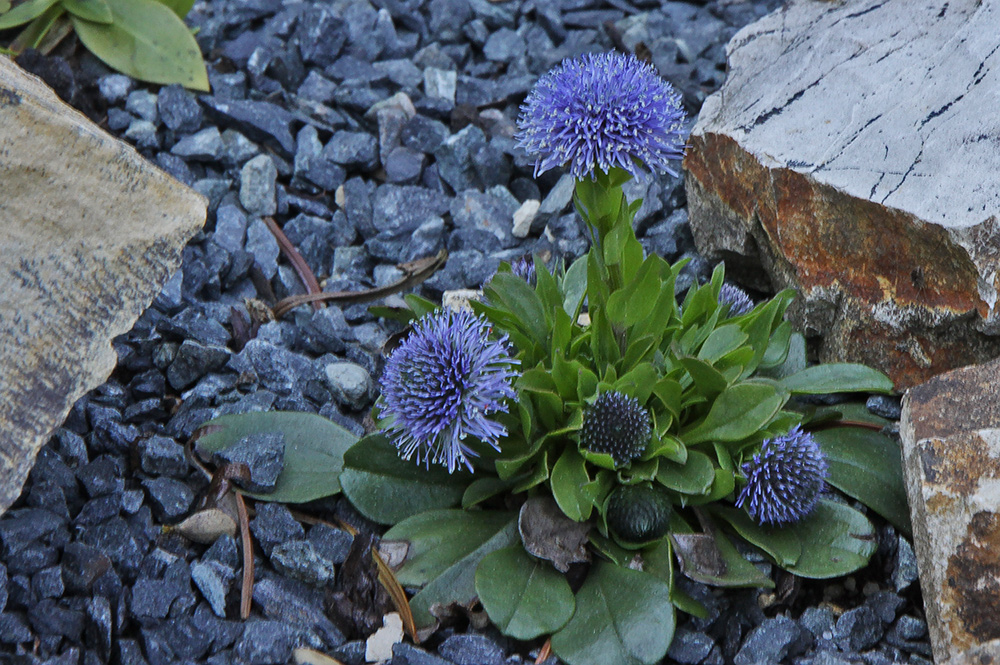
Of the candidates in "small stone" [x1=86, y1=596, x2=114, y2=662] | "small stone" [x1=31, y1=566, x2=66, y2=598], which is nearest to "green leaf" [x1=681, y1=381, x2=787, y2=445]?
"small stone" [x1=86, y1=596, x2=114, y2=662]

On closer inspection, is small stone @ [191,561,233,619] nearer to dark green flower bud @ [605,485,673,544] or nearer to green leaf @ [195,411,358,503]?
green leaf @ [195,411,358,503]

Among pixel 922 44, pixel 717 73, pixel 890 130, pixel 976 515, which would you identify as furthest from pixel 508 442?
pixel 717 73

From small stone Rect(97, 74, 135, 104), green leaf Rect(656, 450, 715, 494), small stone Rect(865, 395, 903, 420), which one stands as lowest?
small stone Rect(865, 395, 903, 420)

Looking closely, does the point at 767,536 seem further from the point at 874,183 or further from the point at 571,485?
the point at 874,183

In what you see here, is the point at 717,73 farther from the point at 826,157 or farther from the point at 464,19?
the point at 826,157

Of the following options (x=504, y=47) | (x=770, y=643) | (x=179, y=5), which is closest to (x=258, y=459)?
(x=770, y=643)

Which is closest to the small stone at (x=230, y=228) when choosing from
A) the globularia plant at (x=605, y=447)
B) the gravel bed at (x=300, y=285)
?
the gravel bed at (x=300, y=285)

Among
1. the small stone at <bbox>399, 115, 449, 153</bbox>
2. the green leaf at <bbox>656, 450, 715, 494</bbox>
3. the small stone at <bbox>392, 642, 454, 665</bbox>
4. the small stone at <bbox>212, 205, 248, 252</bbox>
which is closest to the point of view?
the small stone at <bbox>392, 642, 454, 665</bbox>
